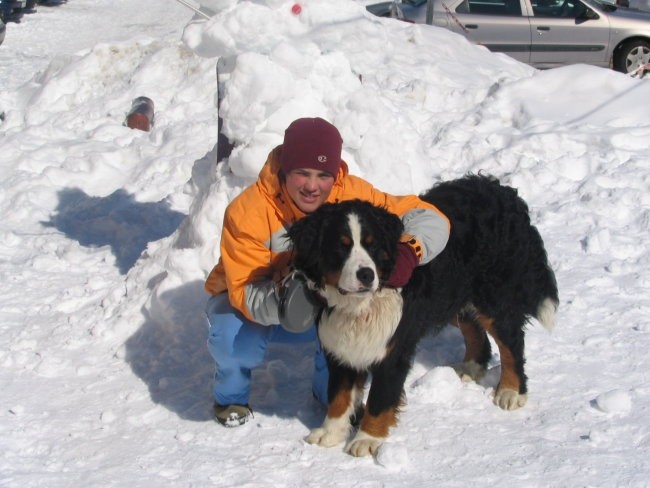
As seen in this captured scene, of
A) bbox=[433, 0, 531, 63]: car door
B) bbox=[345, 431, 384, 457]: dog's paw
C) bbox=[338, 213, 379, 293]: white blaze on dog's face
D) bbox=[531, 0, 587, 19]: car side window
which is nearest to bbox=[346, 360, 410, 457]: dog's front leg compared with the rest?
bbox=[345, 431, 384, 457]: dog's paw

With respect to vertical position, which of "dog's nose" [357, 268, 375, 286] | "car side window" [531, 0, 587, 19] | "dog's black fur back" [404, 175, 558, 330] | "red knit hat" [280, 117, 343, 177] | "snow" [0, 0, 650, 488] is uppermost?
"red knit hat" [280, 117, 343, 177]

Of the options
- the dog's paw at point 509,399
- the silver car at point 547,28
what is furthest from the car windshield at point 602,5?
the dog's paw at point 509,399

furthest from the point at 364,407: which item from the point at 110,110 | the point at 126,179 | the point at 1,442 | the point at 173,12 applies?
the point at 173,12

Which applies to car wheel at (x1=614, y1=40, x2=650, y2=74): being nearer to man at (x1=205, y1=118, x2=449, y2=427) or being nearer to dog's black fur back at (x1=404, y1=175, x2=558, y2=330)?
dog's black fur back at (x1=404, y1=175, x2=558, y2=330)

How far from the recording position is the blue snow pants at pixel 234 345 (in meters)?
3.81

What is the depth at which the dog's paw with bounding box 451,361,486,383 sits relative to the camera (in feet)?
14.0

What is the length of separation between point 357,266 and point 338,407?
2.93 ft

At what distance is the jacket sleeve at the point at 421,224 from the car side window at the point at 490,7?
9.22 m

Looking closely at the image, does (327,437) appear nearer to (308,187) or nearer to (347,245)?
(347,245)

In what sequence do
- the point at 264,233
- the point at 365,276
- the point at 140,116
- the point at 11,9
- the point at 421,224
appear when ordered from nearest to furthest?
the point at 365,276
the point at 421,224
the point at 264,233
the point at 140,116
the point at 11,9

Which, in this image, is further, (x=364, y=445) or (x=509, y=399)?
(x=509, y=399)

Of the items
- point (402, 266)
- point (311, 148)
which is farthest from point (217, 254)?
point (402, 266)

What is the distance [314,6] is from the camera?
557 cm

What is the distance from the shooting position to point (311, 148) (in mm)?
3514
